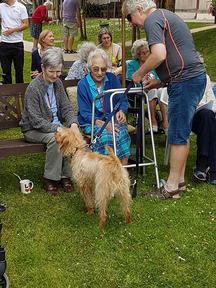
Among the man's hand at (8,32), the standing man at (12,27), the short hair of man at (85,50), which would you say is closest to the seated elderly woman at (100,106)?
the short hair of man at (85,50)

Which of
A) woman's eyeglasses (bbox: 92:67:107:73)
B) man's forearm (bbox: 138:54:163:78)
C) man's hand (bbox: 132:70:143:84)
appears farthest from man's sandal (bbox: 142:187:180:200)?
woman's eyeglasses (bbox: 92:67:107:73)

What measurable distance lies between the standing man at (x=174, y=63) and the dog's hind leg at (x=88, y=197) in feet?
3.15

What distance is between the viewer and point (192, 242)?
12.8 ft

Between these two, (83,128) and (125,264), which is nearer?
(125,264)

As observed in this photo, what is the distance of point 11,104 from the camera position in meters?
5.30

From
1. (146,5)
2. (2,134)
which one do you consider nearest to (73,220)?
(146,5)

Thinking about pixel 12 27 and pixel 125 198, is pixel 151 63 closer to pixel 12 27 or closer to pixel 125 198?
pixel 125 198

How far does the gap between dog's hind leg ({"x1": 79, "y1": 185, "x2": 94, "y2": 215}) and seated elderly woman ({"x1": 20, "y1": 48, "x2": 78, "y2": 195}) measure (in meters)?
0.66

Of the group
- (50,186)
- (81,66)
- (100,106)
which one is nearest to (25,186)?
(50,186)

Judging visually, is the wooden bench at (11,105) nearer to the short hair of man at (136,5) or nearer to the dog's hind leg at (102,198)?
the dog's hind leg at (102,198)

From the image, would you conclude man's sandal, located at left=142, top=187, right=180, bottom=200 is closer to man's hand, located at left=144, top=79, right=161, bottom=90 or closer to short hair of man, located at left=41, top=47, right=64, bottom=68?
man's hand, located at left=144, top=79, right=161, bottom=90

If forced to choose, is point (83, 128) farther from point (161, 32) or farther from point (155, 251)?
point (155, 251)

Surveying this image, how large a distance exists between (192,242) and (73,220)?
3.65 feet

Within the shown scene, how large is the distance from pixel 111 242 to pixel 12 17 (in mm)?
5169
